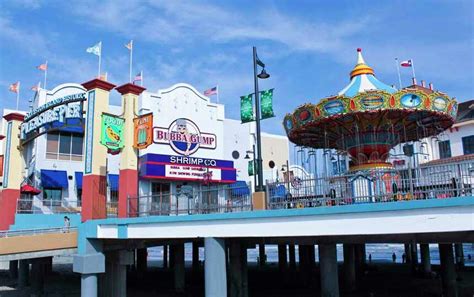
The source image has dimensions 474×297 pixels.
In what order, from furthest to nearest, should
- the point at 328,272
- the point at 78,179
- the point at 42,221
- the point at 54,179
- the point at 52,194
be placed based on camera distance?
the point at 78,179 → the point at 52,194 → the point at 54,179 → the point at 42,221 → the point at 328,272

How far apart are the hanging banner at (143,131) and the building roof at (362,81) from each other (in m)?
8.38

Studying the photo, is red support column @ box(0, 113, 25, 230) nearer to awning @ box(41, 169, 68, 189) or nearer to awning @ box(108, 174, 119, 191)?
awning @ box(41, 169, 68, 189)

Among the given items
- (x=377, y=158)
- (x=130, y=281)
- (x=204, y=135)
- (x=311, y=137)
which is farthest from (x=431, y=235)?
(x=204, y=135)

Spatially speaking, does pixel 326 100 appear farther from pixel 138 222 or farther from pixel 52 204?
pixel 52 204

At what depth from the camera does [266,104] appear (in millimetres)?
17672

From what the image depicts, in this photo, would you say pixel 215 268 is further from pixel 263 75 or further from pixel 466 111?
pixel 466 111

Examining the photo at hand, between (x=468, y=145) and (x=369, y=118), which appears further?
(x=468, y=145)

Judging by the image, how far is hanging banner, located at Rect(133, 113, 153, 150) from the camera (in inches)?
741

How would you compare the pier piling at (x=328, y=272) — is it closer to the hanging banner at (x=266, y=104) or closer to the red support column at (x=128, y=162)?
the hanging banner at (x=266, y=104)

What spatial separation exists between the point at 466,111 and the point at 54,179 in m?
34.2

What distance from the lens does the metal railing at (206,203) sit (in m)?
14.4

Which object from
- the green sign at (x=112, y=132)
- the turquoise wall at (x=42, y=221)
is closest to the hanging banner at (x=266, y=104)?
the green sign at (x=112, y=132)

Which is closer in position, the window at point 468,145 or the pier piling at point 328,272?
the pier piling at point 328,272

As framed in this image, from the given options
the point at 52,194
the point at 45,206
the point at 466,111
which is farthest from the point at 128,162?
the point at 466,111
